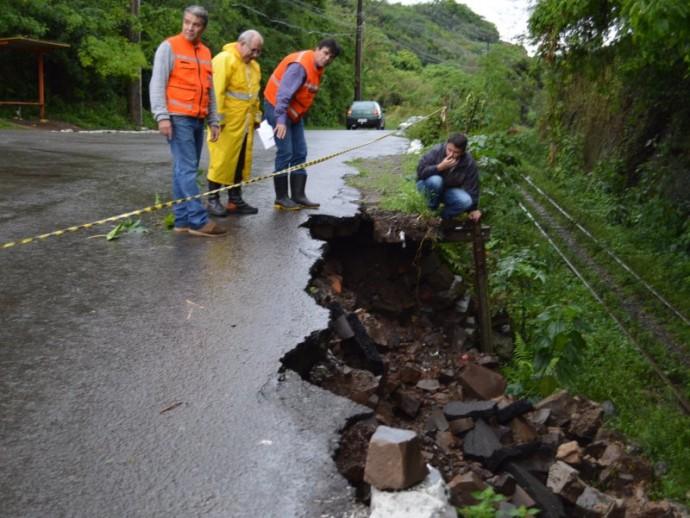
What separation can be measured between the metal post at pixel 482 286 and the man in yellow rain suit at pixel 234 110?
252cm

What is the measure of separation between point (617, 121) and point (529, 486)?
16497 millimetres

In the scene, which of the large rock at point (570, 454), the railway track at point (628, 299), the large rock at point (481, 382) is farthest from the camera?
Result: the railway track at point (628, 299)

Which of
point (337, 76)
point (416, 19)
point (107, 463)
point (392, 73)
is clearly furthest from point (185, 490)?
point (416, 19)

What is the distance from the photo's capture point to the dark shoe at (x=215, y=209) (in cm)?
800

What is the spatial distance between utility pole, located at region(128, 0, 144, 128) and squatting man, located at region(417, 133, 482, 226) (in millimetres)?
21553

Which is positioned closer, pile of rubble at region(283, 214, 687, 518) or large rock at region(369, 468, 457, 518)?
large rock at region(369, 468, 457, 518)

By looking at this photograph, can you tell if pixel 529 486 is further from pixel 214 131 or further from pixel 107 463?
pixel 214 131

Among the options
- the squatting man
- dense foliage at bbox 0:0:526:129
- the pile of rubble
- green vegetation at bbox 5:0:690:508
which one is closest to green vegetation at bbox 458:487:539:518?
the pile of rubble

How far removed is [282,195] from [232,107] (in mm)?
1250

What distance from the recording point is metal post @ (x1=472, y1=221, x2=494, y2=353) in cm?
773

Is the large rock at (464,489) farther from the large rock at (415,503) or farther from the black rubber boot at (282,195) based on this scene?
the black rubber boot at (282,195)

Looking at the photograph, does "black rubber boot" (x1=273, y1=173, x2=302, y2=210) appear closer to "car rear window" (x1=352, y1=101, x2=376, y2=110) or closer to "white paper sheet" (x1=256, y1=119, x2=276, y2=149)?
"white paper sheet" (x1=256, y1=119, x2=276, y2=149)

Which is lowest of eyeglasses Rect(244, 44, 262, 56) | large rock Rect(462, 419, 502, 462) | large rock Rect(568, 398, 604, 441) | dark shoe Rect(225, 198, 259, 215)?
large rock Rect(568, 398, 604, 441)

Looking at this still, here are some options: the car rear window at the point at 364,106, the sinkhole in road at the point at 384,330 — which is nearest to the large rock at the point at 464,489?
the sinkhole in road at the point at 384,330
